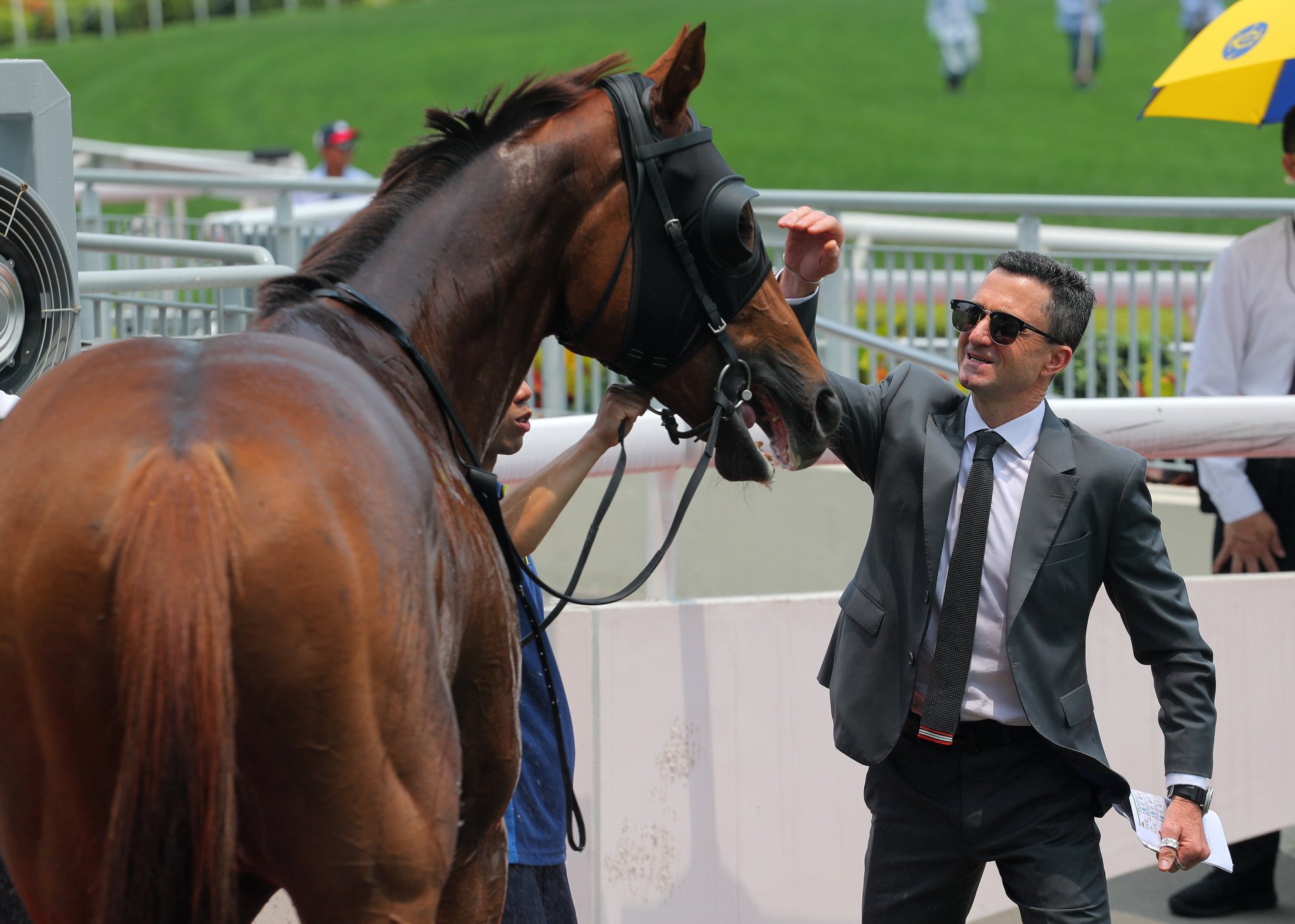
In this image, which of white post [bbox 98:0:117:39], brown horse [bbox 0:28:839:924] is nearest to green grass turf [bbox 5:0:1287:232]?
white post [bbox 98:0:117:39]

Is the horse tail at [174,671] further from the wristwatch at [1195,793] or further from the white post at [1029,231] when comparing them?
the white post at [1029,231]

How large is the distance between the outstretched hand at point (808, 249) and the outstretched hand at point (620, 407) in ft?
1.32

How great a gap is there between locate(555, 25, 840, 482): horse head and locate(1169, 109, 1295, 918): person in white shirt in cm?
257

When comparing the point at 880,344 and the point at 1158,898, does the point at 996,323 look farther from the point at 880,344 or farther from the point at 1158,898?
the point at 880,344

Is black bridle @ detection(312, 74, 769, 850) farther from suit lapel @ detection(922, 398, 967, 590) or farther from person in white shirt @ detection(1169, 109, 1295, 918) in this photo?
person in white shirt @ detection(1169, 109, 1295, 918)

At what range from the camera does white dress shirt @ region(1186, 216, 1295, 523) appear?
15.6 ft

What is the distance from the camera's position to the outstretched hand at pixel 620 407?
2.65 m

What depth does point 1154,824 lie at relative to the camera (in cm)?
271

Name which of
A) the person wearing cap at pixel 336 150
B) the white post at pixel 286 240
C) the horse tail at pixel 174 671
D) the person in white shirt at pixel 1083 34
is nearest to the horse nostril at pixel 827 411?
the horse tail at pixel 174 671

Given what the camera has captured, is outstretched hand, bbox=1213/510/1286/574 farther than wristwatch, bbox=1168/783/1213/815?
Yes

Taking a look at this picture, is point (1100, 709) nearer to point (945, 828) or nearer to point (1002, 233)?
point (945, 828)

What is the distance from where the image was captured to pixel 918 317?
29.5ft

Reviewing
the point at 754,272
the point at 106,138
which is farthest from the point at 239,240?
the point at 106,138

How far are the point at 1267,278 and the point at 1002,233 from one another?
580cm
